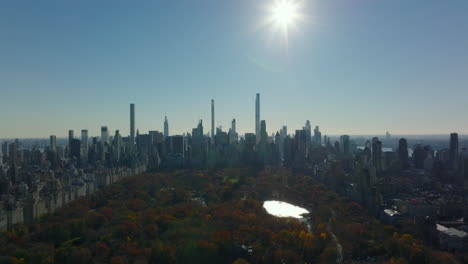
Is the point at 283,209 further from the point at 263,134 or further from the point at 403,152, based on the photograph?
the point at 263,134

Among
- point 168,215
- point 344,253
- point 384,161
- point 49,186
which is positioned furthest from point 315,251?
point 384,161

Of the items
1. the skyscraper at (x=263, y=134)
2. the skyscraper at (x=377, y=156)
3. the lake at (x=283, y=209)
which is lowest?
the lake at (x=283, y=209)

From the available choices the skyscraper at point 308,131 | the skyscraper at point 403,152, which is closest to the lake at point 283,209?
the skyscraper at point 403,152

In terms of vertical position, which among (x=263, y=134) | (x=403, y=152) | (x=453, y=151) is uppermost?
(x=263, y=134)

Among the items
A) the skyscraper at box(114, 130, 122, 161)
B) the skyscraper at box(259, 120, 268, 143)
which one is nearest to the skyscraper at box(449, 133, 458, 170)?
the skyscraper at box(259, 120, 268, 143)

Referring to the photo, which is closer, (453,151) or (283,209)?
(283,209)

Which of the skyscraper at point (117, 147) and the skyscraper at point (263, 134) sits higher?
the skyscraper at point (263, 134)

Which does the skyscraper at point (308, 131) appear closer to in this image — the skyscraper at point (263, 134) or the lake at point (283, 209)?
the skyscraper at point (263, 134)

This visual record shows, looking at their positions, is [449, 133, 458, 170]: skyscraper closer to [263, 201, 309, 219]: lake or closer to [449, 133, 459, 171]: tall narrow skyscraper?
[449, 133, 459, 171]: tall narrow skyscraper

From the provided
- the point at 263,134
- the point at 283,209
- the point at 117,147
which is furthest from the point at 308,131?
the point at 283,209

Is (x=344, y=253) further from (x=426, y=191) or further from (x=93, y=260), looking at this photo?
(x=426, y=191)

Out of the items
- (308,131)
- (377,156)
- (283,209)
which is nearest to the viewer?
(283,209)
